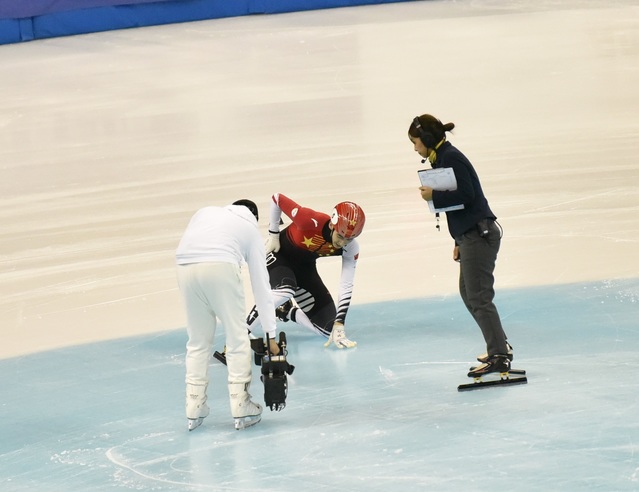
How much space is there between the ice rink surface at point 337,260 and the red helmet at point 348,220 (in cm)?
79

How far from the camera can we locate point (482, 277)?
652 centimetres

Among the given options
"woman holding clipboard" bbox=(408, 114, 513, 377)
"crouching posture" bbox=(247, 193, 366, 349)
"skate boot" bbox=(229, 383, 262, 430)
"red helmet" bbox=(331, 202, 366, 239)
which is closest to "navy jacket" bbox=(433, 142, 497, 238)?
"woman holding clipboard" bbox=(408, 114, 513, 377)

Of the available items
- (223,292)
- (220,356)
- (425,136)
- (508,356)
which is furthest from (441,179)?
(220,356)

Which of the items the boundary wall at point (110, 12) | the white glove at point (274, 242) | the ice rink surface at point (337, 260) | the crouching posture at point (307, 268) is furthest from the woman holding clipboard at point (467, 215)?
the boundary wall at point (110, 12)

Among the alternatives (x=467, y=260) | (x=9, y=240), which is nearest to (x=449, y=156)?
(x=467, y=260)

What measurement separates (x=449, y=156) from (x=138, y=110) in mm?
9638

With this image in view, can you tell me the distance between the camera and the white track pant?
5.86 m

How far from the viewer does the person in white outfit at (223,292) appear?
5871 millimetres

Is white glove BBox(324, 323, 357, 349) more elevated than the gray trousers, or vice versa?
the gray trousers

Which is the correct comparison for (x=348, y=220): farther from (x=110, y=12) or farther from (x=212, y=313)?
(x=110, y=12)

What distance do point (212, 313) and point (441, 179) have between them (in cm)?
142

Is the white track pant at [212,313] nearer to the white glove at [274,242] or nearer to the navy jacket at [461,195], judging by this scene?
the navy jacket at [461,195]

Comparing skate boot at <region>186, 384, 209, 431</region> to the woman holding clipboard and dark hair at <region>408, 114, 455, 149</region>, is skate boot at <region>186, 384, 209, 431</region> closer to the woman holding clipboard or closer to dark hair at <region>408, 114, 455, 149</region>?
the woman holding clipboard

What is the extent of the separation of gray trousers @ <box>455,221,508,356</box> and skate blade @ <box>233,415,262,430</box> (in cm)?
133
